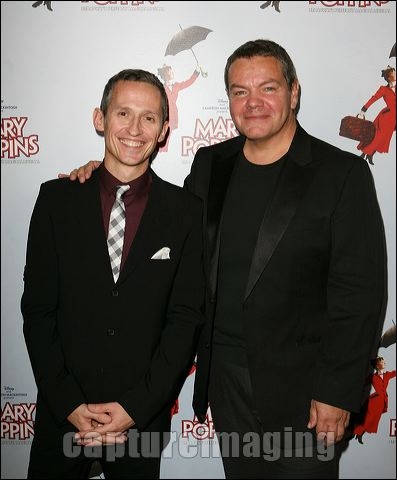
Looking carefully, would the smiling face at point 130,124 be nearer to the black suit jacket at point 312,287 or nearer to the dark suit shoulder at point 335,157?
the black suit jacket at point 312,287

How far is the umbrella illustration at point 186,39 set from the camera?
2193mm

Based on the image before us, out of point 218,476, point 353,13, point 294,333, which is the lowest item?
point 218,476

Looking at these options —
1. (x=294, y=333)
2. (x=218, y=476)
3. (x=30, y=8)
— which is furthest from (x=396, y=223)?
(x=30, y=8)

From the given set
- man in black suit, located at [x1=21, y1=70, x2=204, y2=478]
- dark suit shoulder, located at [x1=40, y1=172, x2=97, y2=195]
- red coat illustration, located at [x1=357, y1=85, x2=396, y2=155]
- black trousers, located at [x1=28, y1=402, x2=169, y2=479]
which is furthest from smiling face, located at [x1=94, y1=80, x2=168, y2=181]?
red coat illustration, located at [x1=357, y1=85, x2=396, y2=155]

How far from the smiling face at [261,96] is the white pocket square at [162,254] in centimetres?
58

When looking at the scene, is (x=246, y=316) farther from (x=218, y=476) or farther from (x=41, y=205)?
(x=218, y=476)

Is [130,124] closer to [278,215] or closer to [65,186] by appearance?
[65,186]

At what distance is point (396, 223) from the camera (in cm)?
229

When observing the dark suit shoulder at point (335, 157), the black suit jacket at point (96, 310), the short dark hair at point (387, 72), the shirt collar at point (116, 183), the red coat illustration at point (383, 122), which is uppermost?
the short dark hair at point (387, 72)

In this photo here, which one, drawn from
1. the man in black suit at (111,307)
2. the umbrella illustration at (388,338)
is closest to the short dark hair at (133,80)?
the man in black suit at (111,307)

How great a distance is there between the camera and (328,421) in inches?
67.1

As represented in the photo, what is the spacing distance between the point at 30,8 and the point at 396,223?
7.16 ft

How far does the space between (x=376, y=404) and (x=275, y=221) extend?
1406 mm

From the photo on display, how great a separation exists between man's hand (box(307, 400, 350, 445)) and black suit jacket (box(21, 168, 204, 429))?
560 millimetres
